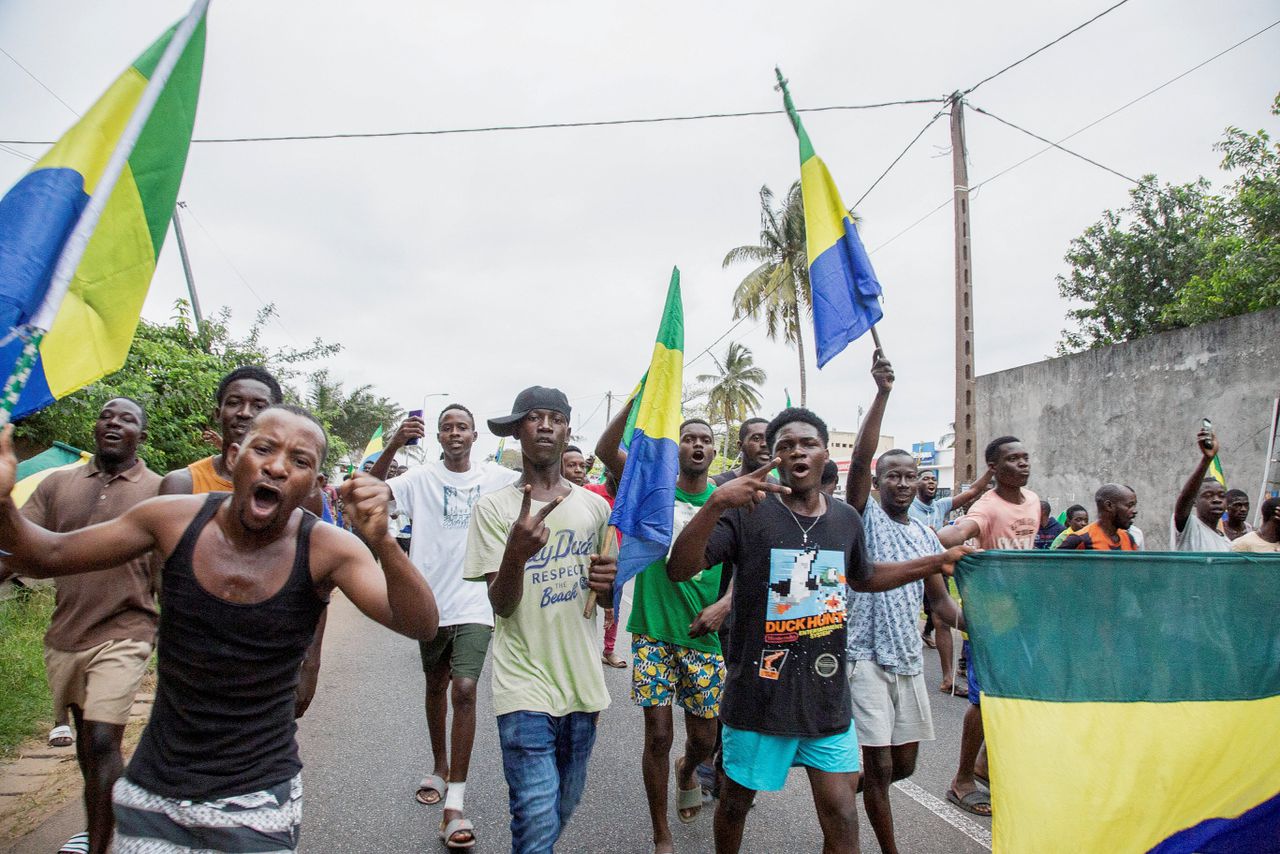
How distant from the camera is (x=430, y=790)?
440 centimetres

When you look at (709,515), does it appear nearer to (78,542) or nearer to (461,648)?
(78,542)

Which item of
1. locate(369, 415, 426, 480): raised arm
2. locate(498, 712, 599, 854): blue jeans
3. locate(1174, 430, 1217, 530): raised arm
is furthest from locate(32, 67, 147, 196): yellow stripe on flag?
locate(1174, 430, 1217, 530): raised arm

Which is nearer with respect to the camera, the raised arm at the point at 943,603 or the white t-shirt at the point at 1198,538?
the raised arm at the point at 943,603

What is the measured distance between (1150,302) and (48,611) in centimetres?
2454

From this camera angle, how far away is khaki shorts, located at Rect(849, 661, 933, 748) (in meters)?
3.63

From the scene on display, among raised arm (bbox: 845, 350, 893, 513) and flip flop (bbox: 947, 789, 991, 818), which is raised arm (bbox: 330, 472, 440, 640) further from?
flip flop (bbox: 947, 789, 991, 818)

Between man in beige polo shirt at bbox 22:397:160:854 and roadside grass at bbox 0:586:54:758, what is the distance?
946mm

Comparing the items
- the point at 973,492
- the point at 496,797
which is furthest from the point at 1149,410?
the point at 496,797

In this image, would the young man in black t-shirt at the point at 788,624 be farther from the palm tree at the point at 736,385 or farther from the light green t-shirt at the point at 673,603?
the palm tree at the point at 736,385

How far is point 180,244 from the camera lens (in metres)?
15.0

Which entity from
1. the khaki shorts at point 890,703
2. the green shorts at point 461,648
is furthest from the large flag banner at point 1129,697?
the green shorts at point 461,648

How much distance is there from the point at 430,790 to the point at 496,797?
364mm

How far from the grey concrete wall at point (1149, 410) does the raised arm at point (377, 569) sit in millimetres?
12881

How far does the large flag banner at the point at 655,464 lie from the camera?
343 centimetres
